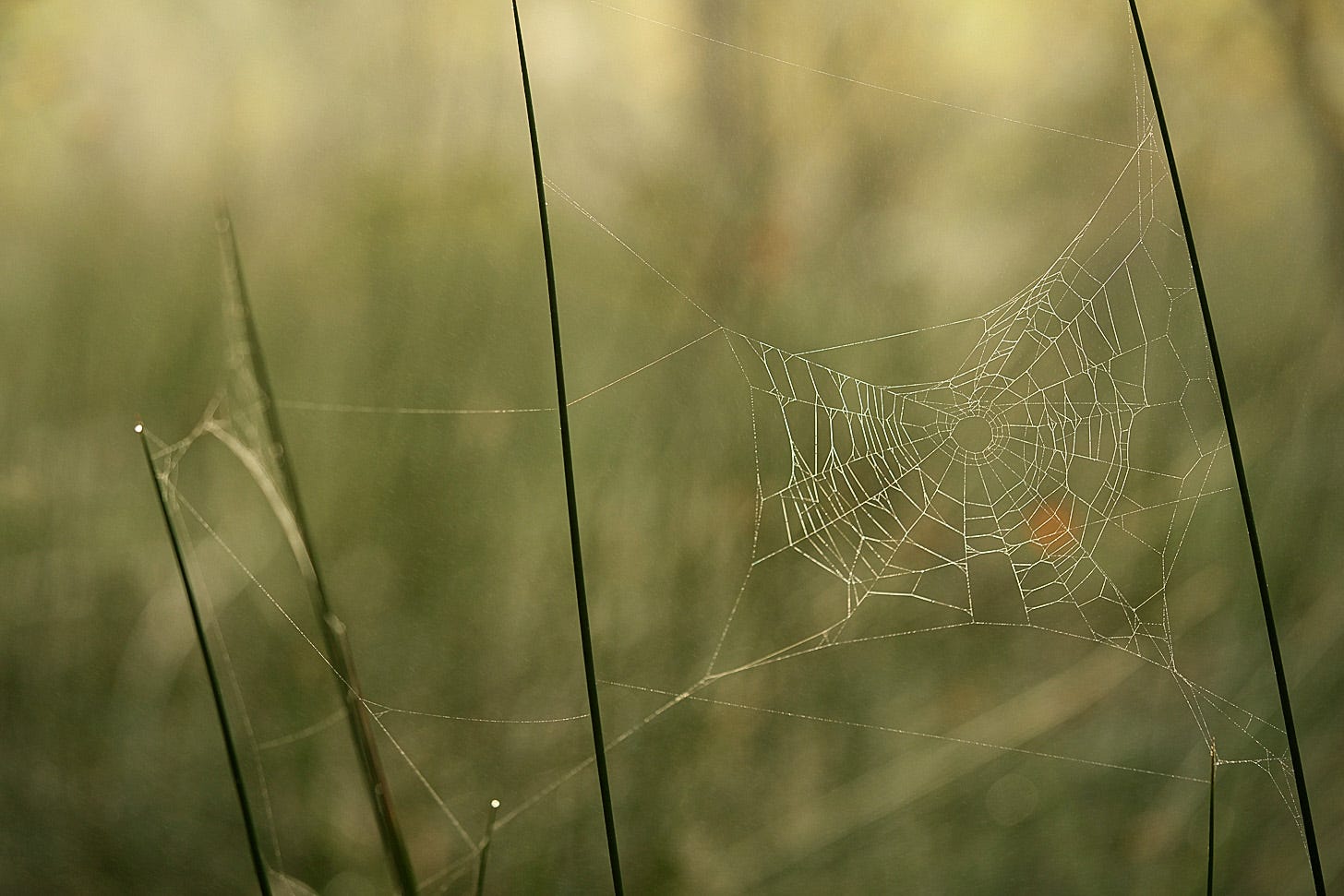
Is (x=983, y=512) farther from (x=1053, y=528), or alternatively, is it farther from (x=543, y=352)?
(x=543, y=352)

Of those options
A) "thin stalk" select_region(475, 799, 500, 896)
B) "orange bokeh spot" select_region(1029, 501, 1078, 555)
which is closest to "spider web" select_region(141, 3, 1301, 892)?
"orange bokeh spot" select_region(1029, 501, 1078, 555)

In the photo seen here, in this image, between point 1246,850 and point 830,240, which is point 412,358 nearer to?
point 830,240

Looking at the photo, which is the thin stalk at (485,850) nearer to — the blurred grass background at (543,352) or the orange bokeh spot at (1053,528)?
the blurred grass background at (543,352)

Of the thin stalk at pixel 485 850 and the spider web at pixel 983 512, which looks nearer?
the thin stalk at pixel 485 850

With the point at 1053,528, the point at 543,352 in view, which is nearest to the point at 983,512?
the point at 1053,528

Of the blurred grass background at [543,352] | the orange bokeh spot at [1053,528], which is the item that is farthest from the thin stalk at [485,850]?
the orange bokeh spot at [1053,528]

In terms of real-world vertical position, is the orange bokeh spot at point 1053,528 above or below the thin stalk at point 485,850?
above
